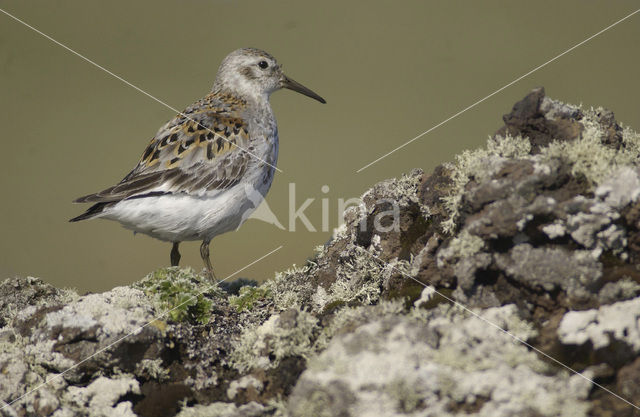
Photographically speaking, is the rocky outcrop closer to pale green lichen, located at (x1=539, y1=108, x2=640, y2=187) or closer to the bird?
pale green lichen, located at (x1=539, y1=108, x2=640, y2=187)

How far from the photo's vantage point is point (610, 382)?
3143 millimetres

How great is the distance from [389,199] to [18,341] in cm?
306

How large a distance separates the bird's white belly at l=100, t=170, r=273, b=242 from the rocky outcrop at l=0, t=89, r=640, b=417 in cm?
192

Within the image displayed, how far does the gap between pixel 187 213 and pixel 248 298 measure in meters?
2.23

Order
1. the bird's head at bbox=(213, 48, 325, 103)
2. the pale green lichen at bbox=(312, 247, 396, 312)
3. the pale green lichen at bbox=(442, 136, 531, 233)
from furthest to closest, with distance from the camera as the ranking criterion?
the bird's head at bbox=(213, 48, 325, 103) < the pale green lichen at bbox=(312, 247, 396, 312) < the pale green lichen at bbox=(442, 136, 531, 233)

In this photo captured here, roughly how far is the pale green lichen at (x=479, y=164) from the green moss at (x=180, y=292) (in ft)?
6.51

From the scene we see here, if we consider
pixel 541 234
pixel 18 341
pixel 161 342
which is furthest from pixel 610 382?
pixel 18 341

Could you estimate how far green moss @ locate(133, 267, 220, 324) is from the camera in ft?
14.9

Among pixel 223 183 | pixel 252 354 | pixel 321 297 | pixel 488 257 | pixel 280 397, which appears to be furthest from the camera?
pixel 223 183

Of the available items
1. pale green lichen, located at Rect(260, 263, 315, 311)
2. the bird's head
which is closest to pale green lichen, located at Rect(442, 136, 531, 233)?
pale green lichen, located at Rect(260, 263, 315, 311)

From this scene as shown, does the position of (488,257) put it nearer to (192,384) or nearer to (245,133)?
(192,384)

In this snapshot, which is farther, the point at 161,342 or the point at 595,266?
the point at 161,342

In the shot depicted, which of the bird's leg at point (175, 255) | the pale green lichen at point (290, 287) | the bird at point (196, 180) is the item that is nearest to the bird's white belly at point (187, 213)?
the bird at point (196, 180)

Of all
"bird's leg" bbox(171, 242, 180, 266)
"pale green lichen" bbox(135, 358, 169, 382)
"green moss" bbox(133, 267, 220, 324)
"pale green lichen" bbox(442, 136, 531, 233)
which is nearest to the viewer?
"pale green lichen" bbox(135, 358, 169, 382)
